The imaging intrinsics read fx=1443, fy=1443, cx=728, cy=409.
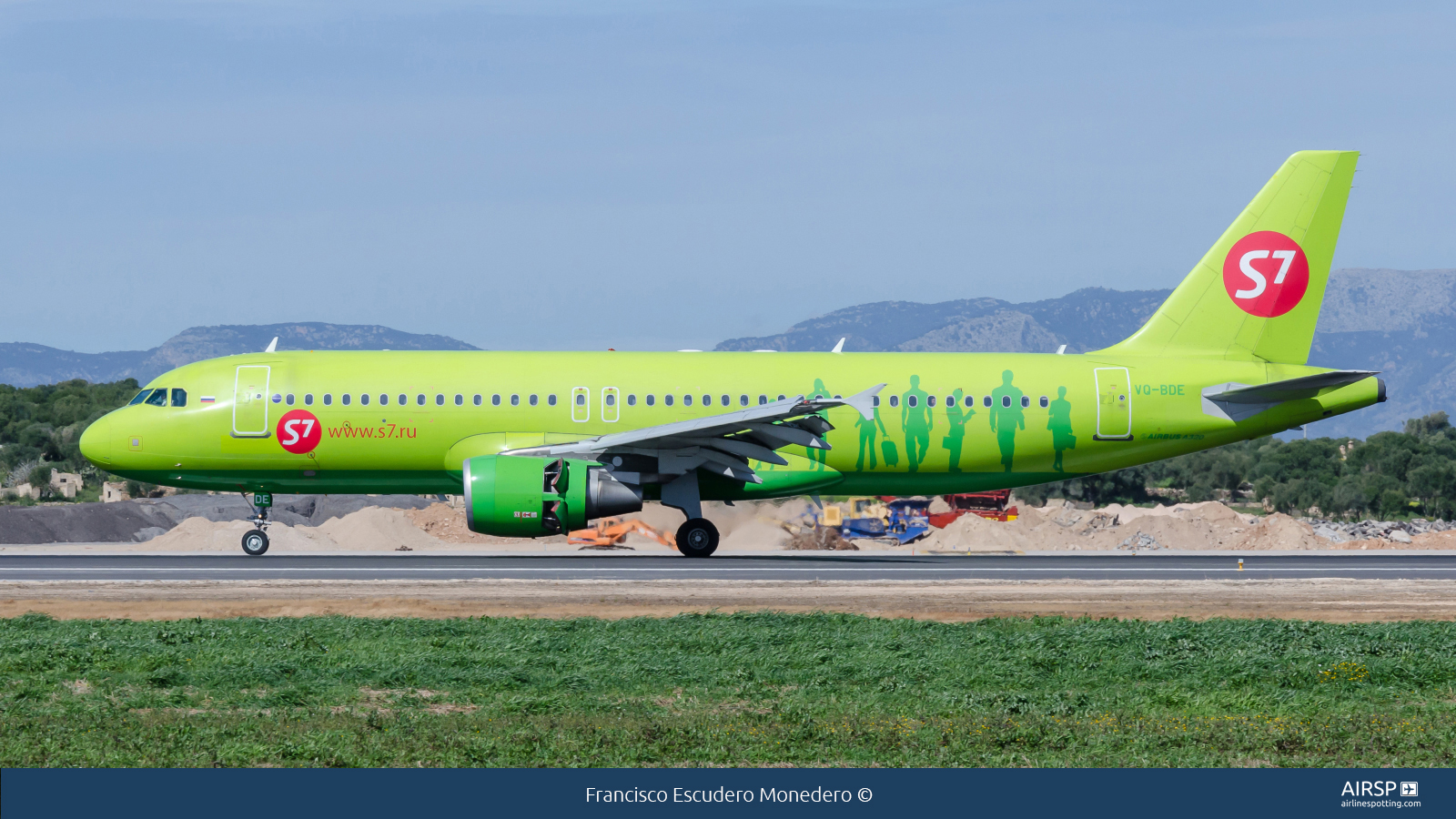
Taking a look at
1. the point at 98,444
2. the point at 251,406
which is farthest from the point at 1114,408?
→ the point at 98,444

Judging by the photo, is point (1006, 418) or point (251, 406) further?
point (1006, 418)

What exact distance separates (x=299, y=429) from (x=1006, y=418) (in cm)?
1396

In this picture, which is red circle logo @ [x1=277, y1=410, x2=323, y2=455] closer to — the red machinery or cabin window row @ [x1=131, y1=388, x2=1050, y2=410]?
cabin window row @ [x1=131, y1=388, x2=1050, y2=410]

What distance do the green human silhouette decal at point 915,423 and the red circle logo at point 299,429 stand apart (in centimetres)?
1146

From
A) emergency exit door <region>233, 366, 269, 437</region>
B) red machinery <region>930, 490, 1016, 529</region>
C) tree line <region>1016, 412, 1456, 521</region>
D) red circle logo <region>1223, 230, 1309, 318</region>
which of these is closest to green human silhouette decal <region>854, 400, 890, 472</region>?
red circle logo <region>1223, 230, 1309, 318</region>

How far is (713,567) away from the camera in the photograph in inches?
1017

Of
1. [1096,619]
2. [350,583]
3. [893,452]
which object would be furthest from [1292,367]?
[350,583]

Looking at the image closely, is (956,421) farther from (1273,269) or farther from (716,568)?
(1273,269)

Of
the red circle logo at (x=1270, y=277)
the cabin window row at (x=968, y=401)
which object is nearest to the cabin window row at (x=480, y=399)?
the cabin window row at (x=968, y=401)

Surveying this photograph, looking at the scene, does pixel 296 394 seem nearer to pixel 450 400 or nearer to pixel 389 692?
pixel 450 400

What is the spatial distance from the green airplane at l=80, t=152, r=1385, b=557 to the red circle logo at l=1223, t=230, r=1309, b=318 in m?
0.04

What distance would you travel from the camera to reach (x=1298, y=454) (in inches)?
2918

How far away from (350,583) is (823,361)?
11.4 metres

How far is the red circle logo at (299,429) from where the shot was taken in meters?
27.9
